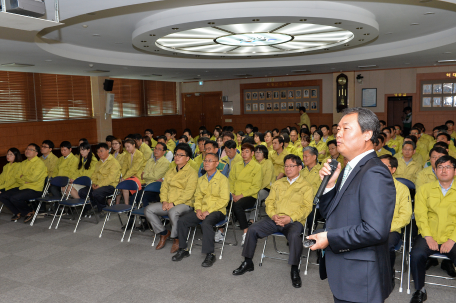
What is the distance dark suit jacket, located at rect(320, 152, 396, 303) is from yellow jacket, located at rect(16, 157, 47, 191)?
5.97 metres

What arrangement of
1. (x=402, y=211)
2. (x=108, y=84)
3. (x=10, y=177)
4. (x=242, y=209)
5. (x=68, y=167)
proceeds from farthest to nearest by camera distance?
(x=108, y=84), (x=68, y=167), (x=10, y=177), (x=242, y=209), (x=402, y=211)

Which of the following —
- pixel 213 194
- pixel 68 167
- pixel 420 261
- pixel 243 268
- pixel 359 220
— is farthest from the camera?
pixel 68 167

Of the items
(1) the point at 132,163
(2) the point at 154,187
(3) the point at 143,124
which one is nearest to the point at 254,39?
(1) the point at 132,163

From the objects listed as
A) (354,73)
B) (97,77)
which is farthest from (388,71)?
(97,77)

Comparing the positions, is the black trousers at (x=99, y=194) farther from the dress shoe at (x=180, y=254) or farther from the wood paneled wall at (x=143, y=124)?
the wood paneled wall at (x=143, y=124)

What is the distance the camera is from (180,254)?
4.65 meters

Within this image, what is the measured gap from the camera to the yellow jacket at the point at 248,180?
5.52 metres

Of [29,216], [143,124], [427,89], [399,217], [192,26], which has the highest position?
[192,26]

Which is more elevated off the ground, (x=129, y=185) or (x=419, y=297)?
(x=129, y=185)

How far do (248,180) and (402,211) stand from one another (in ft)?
7.70

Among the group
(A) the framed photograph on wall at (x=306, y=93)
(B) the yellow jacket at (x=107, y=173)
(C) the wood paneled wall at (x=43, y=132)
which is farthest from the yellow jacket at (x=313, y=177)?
(A) the framed photograph on wall at (x=306, y=93)

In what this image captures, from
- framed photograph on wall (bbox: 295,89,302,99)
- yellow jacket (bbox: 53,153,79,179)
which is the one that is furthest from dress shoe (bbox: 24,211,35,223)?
framed photograph on wall (bbox: 295,89,302,99)

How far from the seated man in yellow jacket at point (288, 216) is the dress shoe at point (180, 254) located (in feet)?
2.69

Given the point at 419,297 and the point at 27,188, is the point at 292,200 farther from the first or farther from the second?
the point at 27,188
